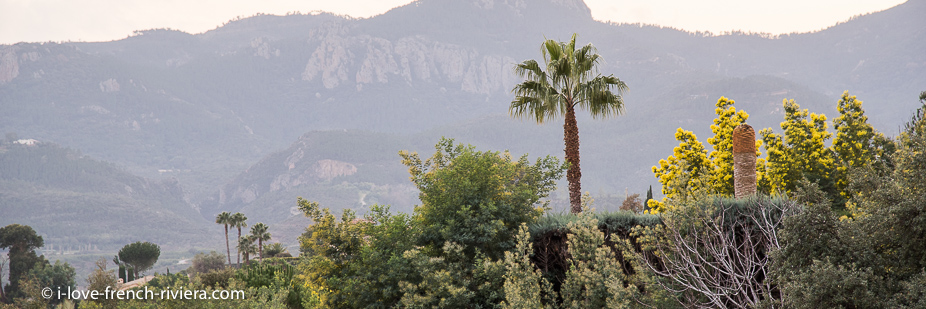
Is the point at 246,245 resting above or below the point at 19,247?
below

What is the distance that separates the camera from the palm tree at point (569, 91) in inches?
778

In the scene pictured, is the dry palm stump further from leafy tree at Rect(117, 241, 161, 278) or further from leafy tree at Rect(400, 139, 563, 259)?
leafy tree at Rect(117, 241, 161, 278)

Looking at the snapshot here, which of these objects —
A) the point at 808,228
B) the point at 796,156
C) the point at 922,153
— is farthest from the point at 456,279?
the point at 796,156

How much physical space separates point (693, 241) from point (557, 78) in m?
10.0

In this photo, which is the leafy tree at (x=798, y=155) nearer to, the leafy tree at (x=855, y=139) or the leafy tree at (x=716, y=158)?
the leafy tree at (x=855, y=139)

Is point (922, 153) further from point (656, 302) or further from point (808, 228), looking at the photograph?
point (656, 302)

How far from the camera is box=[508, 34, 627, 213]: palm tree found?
778 inches

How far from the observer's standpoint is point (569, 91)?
65.4 ft

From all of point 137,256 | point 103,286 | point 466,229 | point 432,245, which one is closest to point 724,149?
point 466,229

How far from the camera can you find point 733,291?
10.3 meters

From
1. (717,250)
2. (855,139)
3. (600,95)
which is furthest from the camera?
(855,139)

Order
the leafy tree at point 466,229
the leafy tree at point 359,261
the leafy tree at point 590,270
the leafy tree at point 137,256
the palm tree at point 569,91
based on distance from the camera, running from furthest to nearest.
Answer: the leafy tree at point 137,256
the palm tree at point 569,91
the leafy tree at point 359,261
the leafy tree at point 466,229
the leafy tree at point 590,270

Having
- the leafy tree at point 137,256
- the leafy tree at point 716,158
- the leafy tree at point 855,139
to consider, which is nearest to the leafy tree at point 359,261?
the leafy tree at point 716,158

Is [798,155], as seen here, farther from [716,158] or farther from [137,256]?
[137,256]
